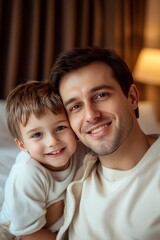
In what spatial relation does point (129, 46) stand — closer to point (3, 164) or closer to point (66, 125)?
point (3, 164)

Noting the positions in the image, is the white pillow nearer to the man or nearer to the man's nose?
the man

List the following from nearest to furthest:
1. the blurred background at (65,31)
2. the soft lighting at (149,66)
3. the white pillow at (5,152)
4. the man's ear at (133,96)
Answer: the man's ear at (133,96)
the white pillow at (5,152)
the blurred background at (65,31)
the soft lighting at (149,66)

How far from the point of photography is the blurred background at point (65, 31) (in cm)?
237

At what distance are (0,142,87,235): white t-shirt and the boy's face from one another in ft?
0.12

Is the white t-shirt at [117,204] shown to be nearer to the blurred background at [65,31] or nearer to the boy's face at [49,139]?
the boy's face at [49,139]

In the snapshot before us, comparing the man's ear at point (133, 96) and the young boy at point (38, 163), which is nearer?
the young boy at point (38, 163)

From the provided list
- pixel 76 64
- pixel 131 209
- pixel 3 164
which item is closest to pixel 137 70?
pixel 3 164

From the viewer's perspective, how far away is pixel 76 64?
1060 mm

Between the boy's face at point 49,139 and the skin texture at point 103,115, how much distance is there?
0.13 feet

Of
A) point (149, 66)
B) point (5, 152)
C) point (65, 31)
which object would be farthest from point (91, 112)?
point (149, 66)

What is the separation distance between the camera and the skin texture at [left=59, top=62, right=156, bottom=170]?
1015 mm

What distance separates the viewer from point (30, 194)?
1016mm

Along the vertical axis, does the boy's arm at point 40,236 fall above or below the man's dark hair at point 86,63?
below

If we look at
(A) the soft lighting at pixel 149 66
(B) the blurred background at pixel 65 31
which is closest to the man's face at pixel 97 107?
(B) the blurred background at pixel 65 31
